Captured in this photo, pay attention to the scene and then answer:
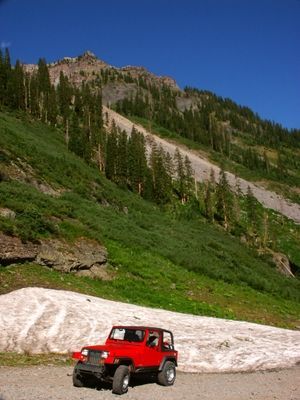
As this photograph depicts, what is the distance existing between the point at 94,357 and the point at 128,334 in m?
1.88

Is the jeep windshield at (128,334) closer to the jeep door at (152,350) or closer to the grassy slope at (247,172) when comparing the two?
the jeep door at (152,350)

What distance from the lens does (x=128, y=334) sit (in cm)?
1430

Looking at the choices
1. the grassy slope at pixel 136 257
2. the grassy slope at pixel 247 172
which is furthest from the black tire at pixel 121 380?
the grassy slope at pixel 247 172

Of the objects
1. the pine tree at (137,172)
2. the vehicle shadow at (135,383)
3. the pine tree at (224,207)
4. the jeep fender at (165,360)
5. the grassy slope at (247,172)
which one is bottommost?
the vehicle shadow at (135,383)

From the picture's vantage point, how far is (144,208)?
5925 centimetres

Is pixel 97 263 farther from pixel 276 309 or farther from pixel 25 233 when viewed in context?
pixel 276 309

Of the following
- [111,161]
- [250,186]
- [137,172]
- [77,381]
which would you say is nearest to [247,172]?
[250,186]

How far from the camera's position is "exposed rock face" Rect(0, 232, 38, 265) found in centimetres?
2445

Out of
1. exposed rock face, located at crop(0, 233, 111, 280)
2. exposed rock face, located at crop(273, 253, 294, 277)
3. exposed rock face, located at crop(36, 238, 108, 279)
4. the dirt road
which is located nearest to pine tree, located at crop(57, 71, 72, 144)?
the dirt road

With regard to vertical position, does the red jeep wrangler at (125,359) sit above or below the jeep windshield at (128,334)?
below

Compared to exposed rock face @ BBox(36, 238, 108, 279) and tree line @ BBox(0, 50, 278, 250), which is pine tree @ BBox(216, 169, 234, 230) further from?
exposed rock face @ BBox(36, 238, 108, 279)

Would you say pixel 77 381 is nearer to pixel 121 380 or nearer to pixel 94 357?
pixel 94 357

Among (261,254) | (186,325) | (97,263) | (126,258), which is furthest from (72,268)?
(261,254)

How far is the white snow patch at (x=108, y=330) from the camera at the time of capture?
16.8m
